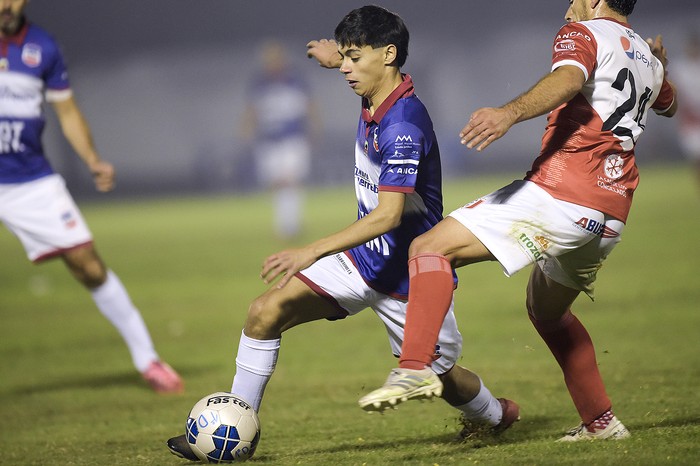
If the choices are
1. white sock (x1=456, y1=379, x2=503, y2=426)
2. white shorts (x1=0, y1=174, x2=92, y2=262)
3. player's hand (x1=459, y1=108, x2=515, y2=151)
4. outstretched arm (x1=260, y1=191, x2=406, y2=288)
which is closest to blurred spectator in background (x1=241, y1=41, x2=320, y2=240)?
white shorts (x1=0, y1=174, x2=92, y2=262)

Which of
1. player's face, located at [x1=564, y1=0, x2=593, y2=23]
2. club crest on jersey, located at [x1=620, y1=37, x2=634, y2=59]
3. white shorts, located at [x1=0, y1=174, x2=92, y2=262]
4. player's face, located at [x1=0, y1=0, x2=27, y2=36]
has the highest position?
player's face, located at [x1=564, y1=0, x2=593, y2=23]

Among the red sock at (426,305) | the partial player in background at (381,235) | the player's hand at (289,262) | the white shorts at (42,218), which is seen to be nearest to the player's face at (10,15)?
the white shorts at (42,218)

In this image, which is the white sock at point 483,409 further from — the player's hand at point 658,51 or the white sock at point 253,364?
the player's hand at point 658,51

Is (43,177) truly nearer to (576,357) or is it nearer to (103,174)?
(103,174)

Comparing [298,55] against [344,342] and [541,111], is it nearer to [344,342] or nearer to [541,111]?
[344,342]

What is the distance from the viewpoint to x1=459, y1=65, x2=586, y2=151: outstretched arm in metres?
4.01

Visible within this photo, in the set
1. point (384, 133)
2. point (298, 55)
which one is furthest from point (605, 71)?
point (298, 55)

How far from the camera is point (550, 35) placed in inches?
1170

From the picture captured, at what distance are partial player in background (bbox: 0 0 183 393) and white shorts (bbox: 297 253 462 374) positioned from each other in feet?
8.79

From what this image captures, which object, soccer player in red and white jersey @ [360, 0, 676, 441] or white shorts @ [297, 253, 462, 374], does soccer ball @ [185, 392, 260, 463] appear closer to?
white shorts @ [297, 253, 462, 374]

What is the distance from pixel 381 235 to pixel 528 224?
0.64m

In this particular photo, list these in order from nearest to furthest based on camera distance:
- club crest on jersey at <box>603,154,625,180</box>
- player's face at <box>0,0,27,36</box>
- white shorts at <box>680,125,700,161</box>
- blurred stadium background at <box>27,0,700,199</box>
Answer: club crest on jersey at <box>603,154,625,180</box> → player's face at <box>0,0,27,36</box> → white shorts at <box>680,125,700,161</box> → blurred stadium background at <box>27,0,700,199</box>

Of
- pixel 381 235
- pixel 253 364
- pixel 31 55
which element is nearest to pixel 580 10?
pixel 381 235

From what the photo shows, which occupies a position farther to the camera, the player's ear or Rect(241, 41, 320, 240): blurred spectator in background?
Rect(241, 41, 320, 240): blurred spectator in background
